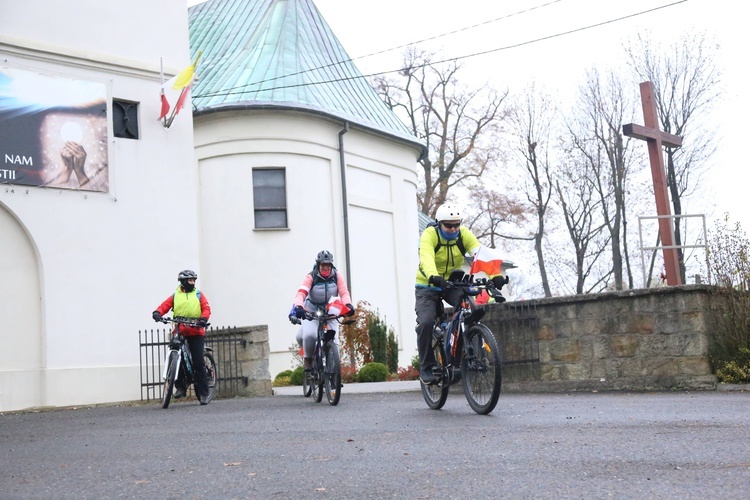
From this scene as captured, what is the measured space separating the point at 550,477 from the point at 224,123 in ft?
77.2

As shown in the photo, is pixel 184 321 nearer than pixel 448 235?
No

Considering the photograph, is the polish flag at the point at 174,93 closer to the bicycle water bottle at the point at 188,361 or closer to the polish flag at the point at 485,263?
the bicycle water bottle at the point at 188,361

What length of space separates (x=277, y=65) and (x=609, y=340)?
1845cm

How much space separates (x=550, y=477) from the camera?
5.40 meters

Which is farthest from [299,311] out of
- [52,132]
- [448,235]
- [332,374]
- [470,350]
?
[52,132]

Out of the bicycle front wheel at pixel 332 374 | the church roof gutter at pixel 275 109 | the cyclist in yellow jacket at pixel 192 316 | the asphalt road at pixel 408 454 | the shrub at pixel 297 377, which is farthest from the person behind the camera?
the church roof gutter at pixel 275 109

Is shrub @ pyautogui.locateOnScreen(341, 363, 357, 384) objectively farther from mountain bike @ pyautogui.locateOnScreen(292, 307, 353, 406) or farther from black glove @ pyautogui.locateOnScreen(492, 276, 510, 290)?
black glove @ pyautogui.locateOnScreen(492, 276, 510, 290)

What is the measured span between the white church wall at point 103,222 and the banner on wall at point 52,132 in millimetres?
170

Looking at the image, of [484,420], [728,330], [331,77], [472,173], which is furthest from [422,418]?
[472,173]

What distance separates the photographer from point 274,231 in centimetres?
2773

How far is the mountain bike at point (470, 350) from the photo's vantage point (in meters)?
9.27

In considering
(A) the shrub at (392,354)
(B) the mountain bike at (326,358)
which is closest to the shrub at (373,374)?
(A) the shrub at (392,354)

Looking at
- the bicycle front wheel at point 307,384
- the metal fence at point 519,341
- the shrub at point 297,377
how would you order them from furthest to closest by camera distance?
the shrub at point 297,377, the metal fence at point 519,341, the bicycle front wheel at point 307,384

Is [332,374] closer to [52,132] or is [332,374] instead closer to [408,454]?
[408,454]
